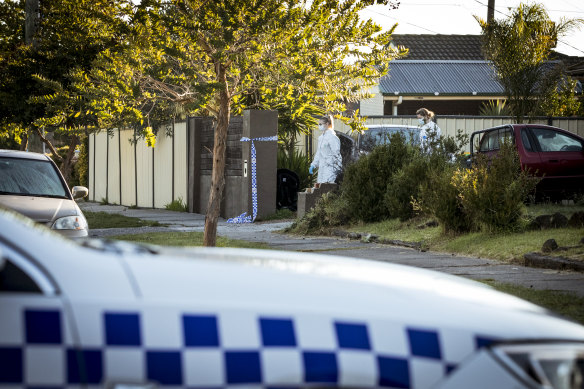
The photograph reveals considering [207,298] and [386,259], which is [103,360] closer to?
[207,298]

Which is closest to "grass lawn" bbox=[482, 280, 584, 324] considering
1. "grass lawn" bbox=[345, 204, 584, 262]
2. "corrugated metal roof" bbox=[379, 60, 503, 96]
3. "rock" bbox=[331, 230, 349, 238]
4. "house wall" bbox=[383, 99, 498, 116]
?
"grass lawn" bbox=[345, 204, 584, 262]

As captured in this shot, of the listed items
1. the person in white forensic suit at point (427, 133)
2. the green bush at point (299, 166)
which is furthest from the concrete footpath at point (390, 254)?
the person in white forensic suit at point (427, 133)

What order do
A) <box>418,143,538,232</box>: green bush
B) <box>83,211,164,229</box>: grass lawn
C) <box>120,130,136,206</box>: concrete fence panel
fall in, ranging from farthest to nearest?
<box>120,130,136,206</box>: concrete fence panel
<box>83,211,164,229</box>: grass lawn
<box>418,143,538,232</box>: green bush

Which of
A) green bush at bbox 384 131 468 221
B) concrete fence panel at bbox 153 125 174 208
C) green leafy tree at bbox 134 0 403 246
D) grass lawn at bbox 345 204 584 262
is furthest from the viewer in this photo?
concrete fence panel at bbox 153 125 174 208

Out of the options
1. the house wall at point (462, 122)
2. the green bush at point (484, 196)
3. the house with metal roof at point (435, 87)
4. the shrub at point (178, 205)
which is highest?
the house with metal roof at point (435, 87)

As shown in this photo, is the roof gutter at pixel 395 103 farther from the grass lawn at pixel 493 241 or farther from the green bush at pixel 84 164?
the grass lawn at pixel 493 241

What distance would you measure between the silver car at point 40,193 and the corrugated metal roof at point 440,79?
79.8 feet

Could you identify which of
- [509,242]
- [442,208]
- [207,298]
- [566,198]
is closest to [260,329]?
[207,298]

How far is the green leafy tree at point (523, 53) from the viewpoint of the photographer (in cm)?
2562

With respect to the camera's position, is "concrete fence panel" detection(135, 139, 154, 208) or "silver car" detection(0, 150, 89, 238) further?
"concrete fence panel" detection(135, 139, 154, 208)

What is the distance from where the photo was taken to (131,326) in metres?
2.16

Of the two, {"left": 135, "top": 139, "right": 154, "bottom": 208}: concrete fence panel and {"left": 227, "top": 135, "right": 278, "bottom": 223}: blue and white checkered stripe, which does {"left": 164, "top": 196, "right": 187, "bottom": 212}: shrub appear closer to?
{"left": 135, "top": 139, "right": 154, "bottom": 208}: concrete fence panel

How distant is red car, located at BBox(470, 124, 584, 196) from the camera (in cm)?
1575

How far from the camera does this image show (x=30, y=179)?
10672mm
